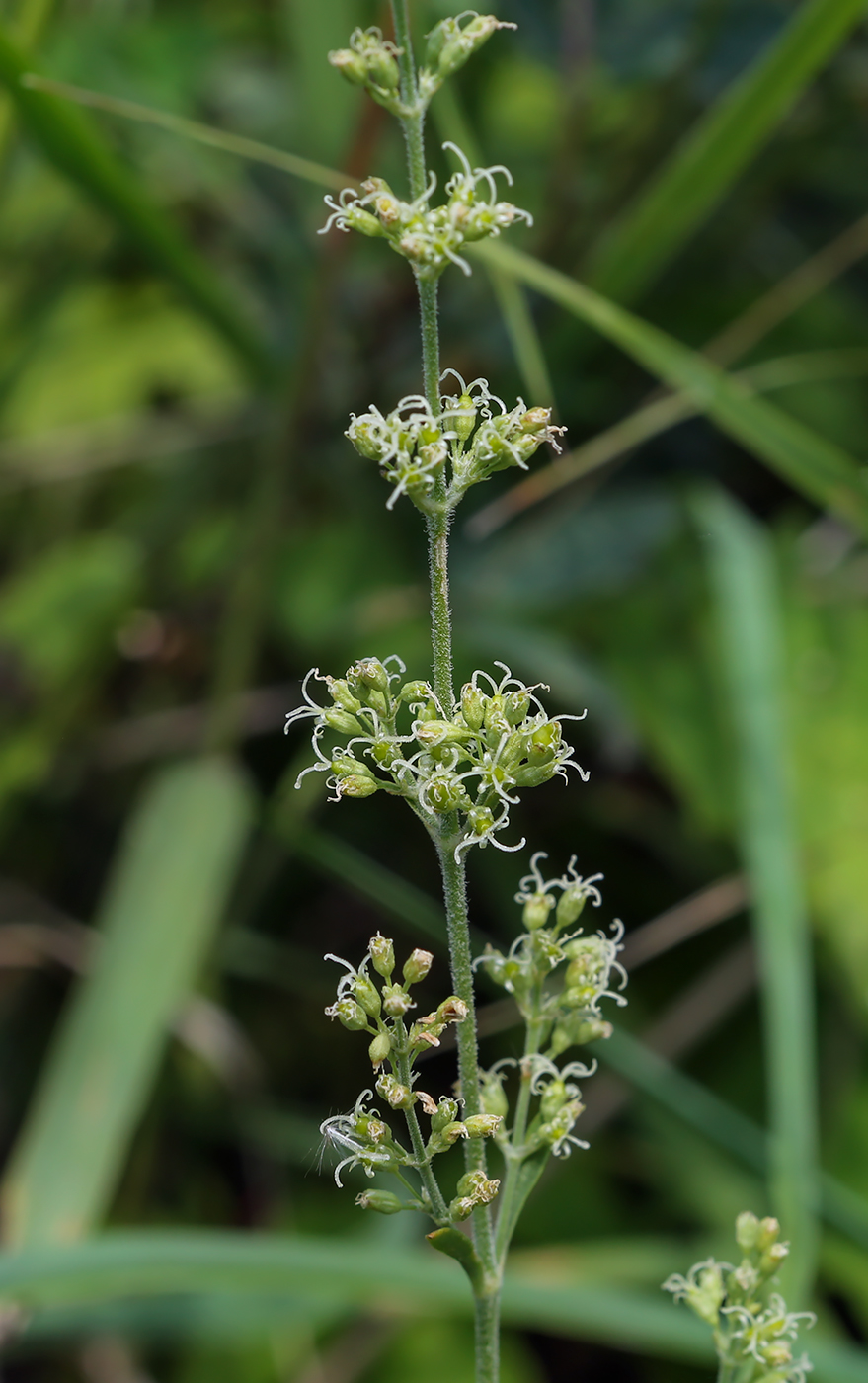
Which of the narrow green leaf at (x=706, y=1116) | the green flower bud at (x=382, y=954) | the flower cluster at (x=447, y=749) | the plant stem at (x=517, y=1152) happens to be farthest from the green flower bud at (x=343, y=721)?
the narrow green leaf at (x=706, y=1116)

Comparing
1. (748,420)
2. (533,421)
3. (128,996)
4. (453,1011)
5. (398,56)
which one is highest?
(748,420)

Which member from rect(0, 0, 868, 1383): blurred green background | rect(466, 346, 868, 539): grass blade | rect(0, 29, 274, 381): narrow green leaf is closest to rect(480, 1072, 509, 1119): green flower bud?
rect(0, 0, 868, 1383): blurred green background

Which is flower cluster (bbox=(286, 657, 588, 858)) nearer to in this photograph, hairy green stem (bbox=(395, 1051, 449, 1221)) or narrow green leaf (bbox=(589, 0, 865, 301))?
hairy green stem (bbox=(395, 1051, 449, 1221))

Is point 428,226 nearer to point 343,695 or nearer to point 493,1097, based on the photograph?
point 343,695

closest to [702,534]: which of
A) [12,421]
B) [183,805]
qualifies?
[183,805]

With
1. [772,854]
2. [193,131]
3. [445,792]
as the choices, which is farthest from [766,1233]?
[193,131]

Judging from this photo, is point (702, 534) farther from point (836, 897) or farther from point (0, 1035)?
point (0, 1035)

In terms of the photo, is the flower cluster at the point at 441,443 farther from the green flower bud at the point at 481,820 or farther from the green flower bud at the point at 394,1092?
the green flower bud at the point at 394,1092
